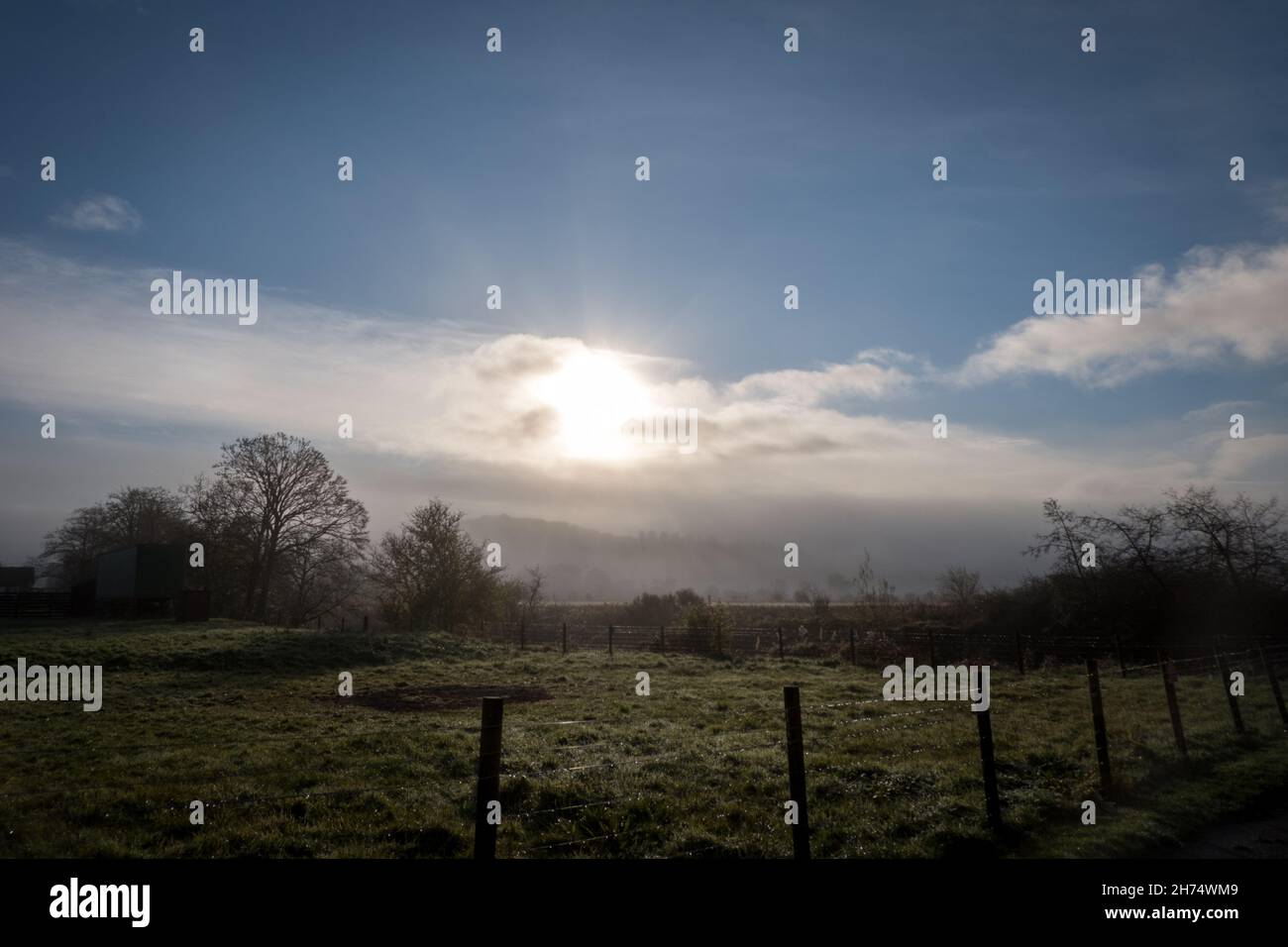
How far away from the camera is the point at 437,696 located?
20906 millimetres

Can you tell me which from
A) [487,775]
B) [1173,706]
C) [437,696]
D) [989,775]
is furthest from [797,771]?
[437,696]

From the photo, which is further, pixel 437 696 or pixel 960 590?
pixel 960 590

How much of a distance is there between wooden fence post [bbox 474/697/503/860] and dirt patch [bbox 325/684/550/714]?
1291 cm

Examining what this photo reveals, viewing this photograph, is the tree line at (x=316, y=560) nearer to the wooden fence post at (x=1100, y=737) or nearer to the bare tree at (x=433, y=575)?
the bare tree at (x=433, y=575)

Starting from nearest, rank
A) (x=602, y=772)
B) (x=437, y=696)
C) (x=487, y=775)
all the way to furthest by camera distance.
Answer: (x=487, y=775), (x=602, y=772), (x=437, y=696)

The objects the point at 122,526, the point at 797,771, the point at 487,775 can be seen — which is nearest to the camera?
the point at 487,775

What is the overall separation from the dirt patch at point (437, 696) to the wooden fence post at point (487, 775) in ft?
42.4

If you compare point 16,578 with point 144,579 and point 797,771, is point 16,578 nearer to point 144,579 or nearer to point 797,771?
point 144,579

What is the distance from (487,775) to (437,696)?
1633 cm

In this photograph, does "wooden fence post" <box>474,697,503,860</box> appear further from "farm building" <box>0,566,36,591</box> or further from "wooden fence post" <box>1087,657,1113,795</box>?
"farm building" <box>0,566,36,591</box>

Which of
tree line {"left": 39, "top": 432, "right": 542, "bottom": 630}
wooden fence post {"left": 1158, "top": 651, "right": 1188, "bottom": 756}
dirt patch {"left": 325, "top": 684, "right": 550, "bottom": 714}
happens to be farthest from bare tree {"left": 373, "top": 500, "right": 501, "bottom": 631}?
wooden fence post {"left": 1158, "top": 651, "right": 1188, "bottom": 756}

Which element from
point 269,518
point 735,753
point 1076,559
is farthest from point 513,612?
point 735,753

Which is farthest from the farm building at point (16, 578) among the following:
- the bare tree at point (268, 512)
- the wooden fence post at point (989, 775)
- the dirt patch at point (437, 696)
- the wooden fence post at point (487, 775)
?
the wooden fence post at point (989, 775)

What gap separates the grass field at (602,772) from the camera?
7980 mm
